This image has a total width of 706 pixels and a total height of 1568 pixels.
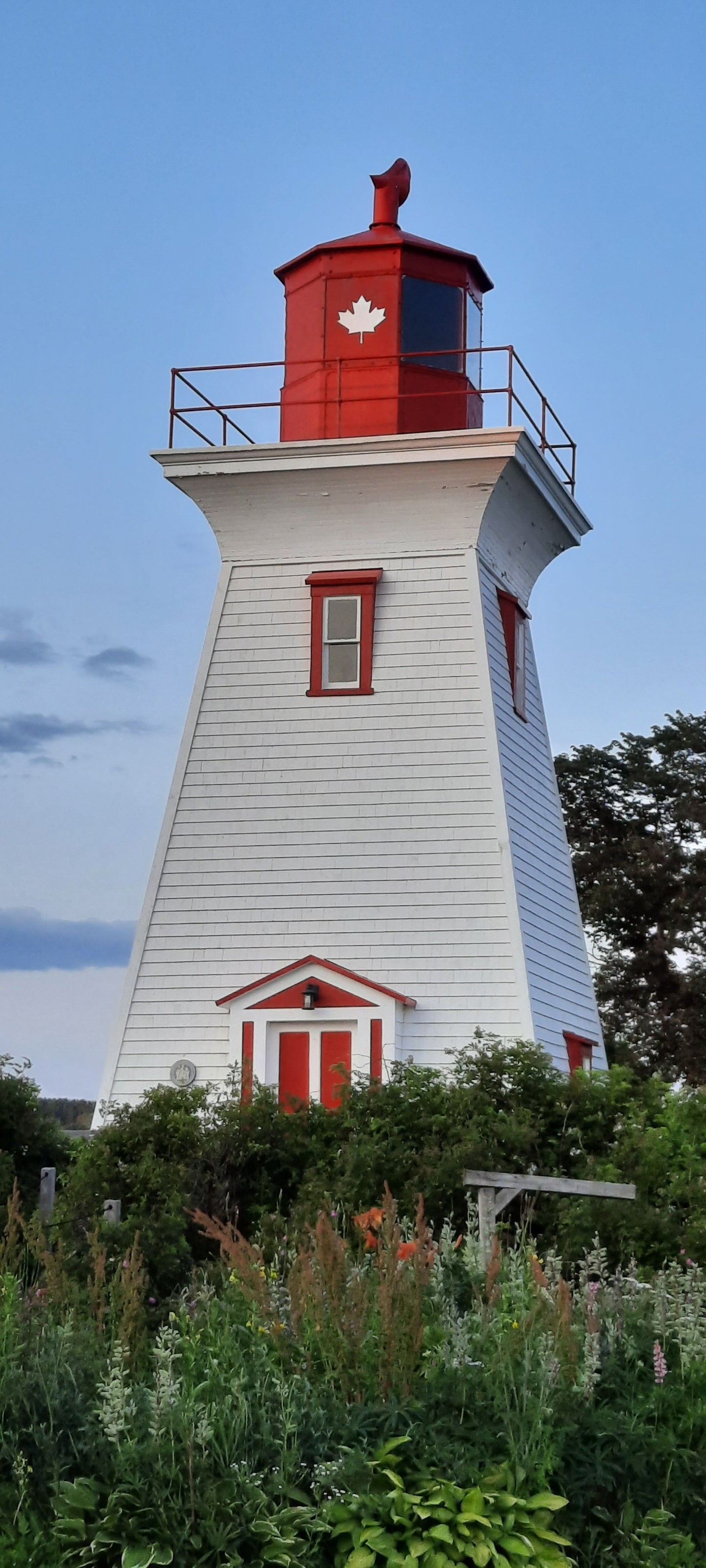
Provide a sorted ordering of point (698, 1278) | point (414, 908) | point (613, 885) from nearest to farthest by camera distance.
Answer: point (698, 1278) → point (414, 908) → point (613, 885)

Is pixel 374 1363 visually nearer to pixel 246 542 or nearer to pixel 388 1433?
pixel 388 1433

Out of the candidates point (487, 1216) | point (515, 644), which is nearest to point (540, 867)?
point (515, 644)

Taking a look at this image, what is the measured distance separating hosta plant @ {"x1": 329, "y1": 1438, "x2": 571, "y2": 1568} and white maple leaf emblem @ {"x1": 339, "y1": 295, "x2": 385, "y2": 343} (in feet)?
51.2

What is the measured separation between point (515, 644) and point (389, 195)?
18.5 ft

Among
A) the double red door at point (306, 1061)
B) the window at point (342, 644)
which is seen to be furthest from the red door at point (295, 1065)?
the window at point (342, 644)

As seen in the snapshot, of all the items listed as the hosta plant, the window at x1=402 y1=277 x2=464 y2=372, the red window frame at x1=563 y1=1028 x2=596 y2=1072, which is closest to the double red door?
the red window frame at x1=563 y1=1028 x2=596 y2=1072

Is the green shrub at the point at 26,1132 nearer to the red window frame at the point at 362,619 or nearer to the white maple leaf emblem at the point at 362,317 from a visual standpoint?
the red window frame at the point at 362,619

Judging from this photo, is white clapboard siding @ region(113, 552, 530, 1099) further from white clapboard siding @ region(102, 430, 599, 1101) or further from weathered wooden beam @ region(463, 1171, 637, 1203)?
weathered wooden beam @ region(463, 1171, 637, 1203)

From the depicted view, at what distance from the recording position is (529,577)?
72.9ft

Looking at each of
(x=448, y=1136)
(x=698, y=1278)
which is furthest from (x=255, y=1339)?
(x=448, y=1136)

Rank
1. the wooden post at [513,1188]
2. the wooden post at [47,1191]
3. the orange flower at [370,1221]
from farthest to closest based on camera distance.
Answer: the wooden post at [47,1191]
the wooden post at [513,1188]
the orange flower at [370,1221]

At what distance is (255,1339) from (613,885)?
23.8m

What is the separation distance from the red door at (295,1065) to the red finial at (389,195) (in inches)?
384

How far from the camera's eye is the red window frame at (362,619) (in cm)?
1973
